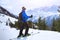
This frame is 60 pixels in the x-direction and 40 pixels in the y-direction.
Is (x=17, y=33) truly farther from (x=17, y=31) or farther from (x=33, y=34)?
(x=33, y=34)

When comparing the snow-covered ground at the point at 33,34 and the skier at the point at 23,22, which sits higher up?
the skier at the point at 23,22

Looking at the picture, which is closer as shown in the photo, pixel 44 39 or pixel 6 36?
pixel 44 39

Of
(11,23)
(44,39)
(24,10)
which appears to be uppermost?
(24,10)

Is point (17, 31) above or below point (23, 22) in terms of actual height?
below

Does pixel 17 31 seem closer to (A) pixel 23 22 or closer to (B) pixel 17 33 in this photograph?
(B) pixel 17 33

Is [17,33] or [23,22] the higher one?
[23,22]

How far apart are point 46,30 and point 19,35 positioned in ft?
1.19

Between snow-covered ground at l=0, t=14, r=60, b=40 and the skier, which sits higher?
the skier

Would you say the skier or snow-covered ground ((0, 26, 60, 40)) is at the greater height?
the skier

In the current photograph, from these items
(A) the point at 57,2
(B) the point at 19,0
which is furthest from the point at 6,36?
(A) the point at 57,2

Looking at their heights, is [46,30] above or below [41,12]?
below

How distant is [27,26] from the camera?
108 inches

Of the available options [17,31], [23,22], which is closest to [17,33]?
[17,31]

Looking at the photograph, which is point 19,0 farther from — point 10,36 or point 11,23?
point 10,36
